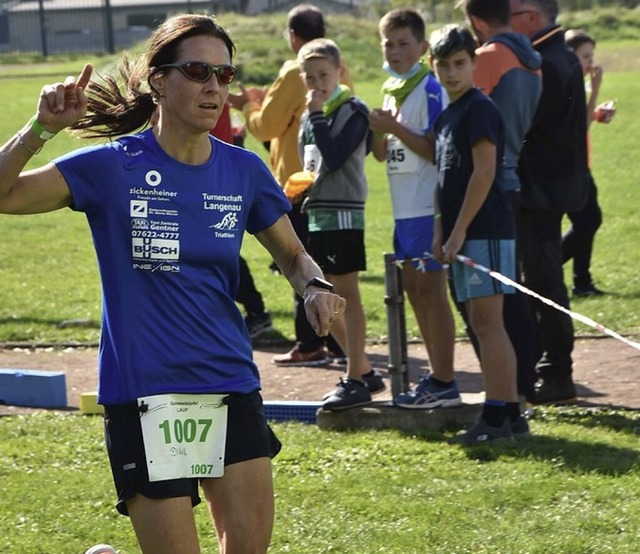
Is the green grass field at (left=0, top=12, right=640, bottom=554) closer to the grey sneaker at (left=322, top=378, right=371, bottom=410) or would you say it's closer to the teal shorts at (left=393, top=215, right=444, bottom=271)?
the grey sneaker at (left=322, top=378, right=371, bottom=410)

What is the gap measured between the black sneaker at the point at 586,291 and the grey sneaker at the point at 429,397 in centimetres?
445

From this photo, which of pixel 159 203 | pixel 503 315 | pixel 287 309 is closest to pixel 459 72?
pixel 503 315

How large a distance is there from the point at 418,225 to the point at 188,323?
3.57 meters

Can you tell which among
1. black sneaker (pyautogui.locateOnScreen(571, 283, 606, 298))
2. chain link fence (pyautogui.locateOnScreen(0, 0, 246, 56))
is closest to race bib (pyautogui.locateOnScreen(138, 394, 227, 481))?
black sneaker (pyautogui.locateOnScreen(571, 283, 606, 298))

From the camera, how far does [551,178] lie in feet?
25.8

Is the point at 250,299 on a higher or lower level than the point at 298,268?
lower

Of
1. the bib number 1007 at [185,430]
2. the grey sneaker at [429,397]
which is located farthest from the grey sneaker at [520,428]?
the bib number 1007 at [185,430]

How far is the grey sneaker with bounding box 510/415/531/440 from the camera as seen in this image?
6926mm

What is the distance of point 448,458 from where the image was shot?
6645 mm

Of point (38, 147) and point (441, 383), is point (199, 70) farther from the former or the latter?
point (441, 383)

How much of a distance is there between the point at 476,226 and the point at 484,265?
201 mm

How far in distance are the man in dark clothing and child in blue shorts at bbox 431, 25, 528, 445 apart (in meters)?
0.99

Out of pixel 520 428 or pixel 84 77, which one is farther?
pixel 520 428

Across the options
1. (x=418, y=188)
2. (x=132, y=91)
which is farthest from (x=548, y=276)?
(x=132, y=91)
